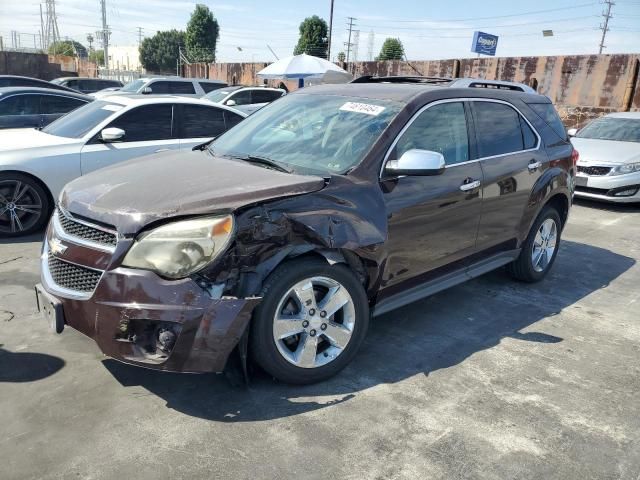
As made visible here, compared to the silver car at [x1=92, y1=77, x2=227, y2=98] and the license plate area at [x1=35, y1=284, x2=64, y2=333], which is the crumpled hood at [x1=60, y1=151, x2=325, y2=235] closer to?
the license plate area at [x1=35, y1=284, x2=64, y2=333]

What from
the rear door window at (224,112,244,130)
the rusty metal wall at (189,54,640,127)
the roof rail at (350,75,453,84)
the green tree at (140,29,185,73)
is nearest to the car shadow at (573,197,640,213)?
the rusty metal wall at (189,54,640,127)

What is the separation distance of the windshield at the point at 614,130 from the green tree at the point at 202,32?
65.1 metres

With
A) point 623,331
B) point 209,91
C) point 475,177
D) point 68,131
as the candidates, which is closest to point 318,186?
point 475,177

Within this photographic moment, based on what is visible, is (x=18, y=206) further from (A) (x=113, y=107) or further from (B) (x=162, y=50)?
(B) (x=162, y=50)

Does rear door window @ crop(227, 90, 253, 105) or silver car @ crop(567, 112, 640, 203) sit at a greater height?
rear door window @ crop(227, 90, 253, 105)

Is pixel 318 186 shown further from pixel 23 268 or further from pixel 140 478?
pixel 23 268

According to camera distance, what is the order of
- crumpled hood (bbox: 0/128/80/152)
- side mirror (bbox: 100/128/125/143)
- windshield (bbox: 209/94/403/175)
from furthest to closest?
side mirror (bbox: 100/128/125/143)
crumpled hood (bbox: 0/128/80/152)
windshield (bbox: 209/94/403/175)

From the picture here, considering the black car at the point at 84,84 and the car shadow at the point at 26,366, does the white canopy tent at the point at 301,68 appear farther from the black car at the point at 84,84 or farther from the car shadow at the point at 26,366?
the car shadow at the point at 26,366

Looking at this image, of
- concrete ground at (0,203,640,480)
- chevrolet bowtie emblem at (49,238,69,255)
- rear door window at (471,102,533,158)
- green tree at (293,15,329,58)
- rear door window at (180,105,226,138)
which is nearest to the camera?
concrete ground at (0,203,640,480)

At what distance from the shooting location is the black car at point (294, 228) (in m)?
2.65

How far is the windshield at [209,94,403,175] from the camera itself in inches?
136

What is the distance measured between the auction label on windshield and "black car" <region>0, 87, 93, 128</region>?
703cm

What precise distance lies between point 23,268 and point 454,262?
3.90m

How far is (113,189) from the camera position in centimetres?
303
